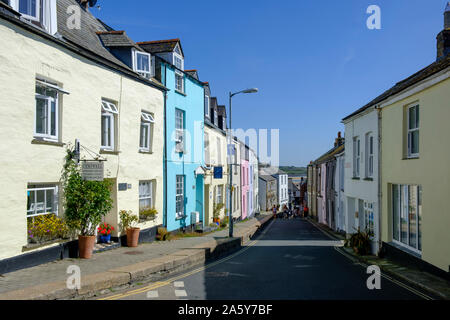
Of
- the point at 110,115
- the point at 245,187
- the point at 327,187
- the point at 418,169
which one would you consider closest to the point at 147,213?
the point at 110,115

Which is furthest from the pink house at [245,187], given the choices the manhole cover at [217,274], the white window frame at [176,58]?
the manhole cover at [217,274]

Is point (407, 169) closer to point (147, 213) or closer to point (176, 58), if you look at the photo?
point (147, 213)

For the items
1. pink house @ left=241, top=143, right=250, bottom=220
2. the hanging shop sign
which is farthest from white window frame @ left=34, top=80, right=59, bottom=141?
pink house @ left=241, top=143, right=250, bottom=220

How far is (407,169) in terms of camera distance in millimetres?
11398

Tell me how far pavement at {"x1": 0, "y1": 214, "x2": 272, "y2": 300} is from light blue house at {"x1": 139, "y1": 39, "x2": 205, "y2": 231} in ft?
13.3

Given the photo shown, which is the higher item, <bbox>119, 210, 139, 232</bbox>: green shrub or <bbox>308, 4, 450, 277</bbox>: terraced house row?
<bbox>308, 4, 450, 277</bbox>: terraced house row

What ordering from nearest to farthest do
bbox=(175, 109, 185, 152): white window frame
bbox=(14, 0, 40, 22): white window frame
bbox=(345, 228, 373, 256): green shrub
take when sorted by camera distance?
bbox=(14, 0, 40, 22): white window frame → bbox=(345, 228, 373, 256): green shrub → bbox=(175, 109, 185, 152): white window frame

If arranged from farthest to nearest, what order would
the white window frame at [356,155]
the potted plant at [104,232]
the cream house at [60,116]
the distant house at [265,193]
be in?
the distant house at [265,193] → the white window frame at [356,155] → the potted plant at [104,232] → the cream house at [60,116]

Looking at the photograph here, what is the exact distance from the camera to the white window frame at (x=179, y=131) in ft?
60.6

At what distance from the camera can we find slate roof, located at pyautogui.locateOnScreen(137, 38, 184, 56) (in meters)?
18.6

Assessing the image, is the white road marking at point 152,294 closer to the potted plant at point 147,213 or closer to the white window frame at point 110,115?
the white window frame at point 110,115

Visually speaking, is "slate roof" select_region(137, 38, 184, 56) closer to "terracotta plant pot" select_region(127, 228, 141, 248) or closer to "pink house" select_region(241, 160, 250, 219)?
"terracotta plant pot" select_region(127, 228, 141, 248)

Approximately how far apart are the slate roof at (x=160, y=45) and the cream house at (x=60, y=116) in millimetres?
2815
